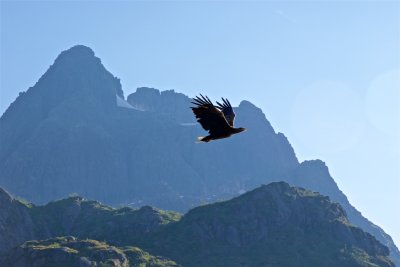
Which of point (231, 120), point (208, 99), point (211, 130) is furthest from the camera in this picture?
point (231, 120)

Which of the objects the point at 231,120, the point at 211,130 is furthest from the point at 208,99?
the point at 231,120

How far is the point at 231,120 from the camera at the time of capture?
40.5 metres

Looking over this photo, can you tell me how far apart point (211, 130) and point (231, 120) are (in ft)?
11.7

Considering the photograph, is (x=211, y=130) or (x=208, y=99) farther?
(x=211, y=130)

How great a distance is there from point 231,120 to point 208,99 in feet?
19.4

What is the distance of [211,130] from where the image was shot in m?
37.3

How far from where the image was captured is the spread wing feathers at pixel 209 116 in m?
35.1

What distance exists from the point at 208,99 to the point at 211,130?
2918 mm

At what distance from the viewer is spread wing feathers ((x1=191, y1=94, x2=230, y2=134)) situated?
35.1 m

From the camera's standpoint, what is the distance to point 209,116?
36031 millimetres

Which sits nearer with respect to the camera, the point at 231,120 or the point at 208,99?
the point at 208,99

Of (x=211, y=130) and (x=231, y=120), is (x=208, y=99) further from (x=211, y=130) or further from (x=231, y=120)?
(x=231, y=120)

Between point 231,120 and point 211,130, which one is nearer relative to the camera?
point 211,130

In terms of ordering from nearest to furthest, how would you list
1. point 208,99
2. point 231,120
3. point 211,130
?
point 208,99, point 211,130, point 231,120
